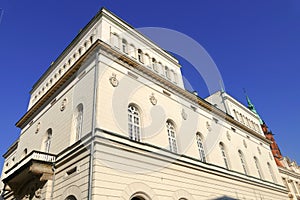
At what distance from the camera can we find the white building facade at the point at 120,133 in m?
12.9

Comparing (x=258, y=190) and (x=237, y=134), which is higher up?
(x=237, y=134)

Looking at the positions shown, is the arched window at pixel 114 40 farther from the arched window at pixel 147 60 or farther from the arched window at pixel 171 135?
the arched window at pixel 171 135

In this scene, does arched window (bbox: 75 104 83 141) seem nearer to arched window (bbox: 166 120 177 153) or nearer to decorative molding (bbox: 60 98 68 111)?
decorative molding (bbox: 60 98 68 111)

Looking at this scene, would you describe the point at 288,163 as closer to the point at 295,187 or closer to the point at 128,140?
the point at 295,187

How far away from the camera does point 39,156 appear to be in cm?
1463

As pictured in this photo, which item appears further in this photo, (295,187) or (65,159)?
(295,187)

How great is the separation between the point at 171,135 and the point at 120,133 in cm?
582

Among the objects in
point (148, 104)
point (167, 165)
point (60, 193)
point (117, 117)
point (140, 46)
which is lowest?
point (60, 193)

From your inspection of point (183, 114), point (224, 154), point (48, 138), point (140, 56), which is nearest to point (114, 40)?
point (140, 56)

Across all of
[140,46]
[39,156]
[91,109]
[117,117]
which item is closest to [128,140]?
[117,117]

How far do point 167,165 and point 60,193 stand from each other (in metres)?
6.76

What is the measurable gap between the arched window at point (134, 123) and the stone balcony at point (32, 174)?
5.34m

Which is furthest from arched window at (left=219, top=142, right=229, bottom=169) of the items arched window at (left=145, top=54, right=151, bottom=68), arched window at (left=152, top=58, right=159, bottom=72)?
arched window at (left=145, top=54, right=151, bottom=68)

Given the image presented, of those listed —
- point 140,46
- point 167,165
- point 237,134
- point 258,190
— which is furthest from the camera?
point 237,134
